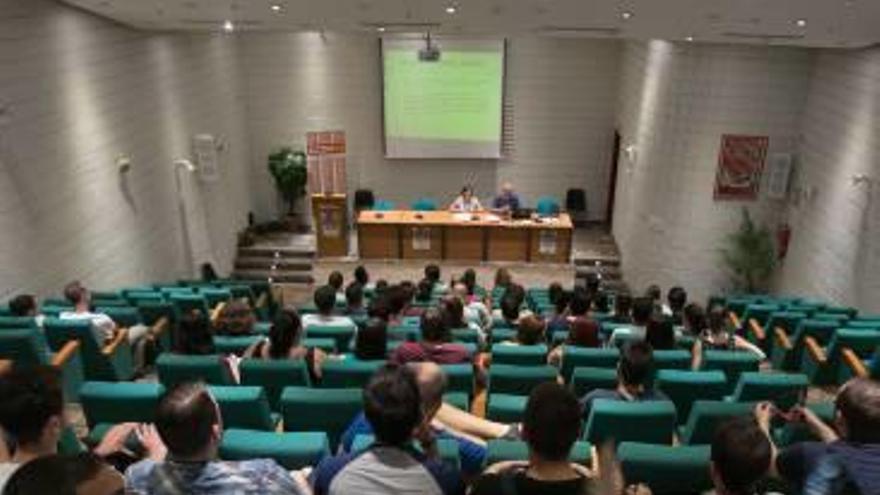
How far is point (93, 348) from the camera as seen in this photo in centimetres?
620

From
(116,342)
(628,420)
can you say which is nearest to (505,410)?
(628,420)

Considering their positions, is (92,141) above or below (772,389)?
above

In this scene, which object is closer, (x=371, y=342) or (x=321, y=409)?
(x=321, y=409)

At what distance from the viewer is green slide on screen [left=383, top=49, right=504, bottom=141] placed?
1427 centimetres

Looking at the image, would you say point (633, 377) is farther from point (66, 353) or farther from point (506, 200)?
point (506, 200)

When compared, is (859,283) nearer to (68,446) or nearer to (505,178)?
(505,178)

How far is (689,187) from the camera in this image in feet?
37.4

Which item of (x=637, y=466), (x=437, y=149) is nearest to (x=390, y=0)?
(x=637, y=466)

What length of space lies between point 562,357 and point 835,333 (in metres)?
2.81

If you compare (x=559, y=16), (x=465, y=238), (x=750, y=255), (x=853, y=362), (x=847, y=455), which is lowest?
(x=465, y=238)

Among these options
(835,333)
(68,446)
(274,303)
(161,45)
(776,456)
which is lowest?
(274,303)

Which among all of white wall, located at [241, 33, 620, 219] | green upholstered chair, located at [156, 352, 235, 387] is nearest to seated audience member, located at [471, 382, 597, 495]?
green upholstered chair, located at [156, 352, 235, 387]

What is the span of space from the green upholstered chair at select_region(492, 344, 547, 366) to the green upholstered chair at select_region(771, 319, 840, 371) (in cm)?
303

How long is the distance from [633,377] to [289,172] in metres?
11.0
